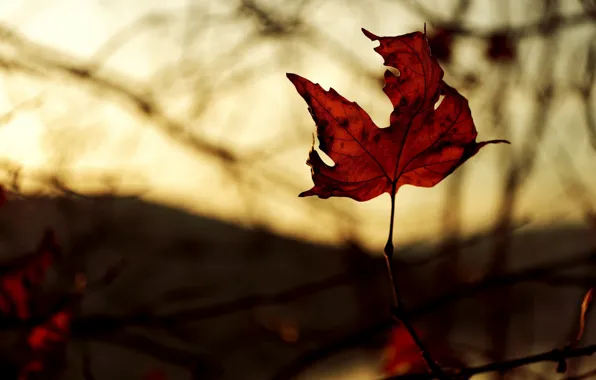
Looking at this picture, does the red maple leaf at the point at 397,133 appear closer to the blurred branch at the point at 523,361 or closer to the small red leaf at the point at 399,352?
the blurred branch at the point at 523,361

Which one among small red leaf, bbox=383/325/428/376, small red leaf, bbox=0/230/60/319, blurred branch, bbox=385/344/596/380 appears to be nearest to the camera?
blurred branch, bbox=385/344/596/380

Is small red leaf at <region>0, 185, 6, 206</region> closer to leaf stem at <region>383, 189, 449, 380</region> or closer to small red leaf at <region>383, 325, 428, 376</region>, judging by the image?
leaf stem at <region>383, 189, 449, 380</region>

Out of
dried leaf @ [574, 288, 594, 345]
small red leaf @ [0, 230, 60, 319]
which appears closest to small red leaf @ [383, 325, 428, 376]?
small red leaf @ [0, 230, 60, 319]

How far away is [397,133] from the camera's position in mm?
541

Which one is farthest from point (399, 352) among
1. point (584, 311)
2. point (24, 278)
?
point (584, 311)

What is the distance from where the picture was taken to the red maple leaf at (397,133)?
49cm

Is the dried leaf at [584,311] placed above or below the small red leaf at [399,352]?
below

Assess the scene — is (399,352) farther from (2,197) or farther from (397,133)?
(397,133)

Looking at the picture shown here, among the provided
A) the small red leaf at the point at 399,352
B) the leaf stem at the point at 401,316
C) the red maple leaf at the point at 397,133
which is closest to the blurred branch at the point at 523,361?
the leaf stem at the point at 401,316

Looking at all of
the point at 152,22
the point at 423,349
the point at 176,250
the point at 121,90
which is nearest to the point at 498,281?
the point at 423,349

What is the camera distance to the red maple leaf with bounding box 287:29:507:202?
1.60ft

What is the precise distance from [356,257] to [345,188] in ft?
6.79

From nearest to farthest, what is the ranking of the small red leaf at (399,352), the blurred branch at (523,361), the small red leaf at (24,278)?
1. the blurred branch at (523,361)
2. the small red leaf at (24,278)
3. the small red leaf at (399,352)

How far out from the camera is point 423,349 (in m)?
0.53
